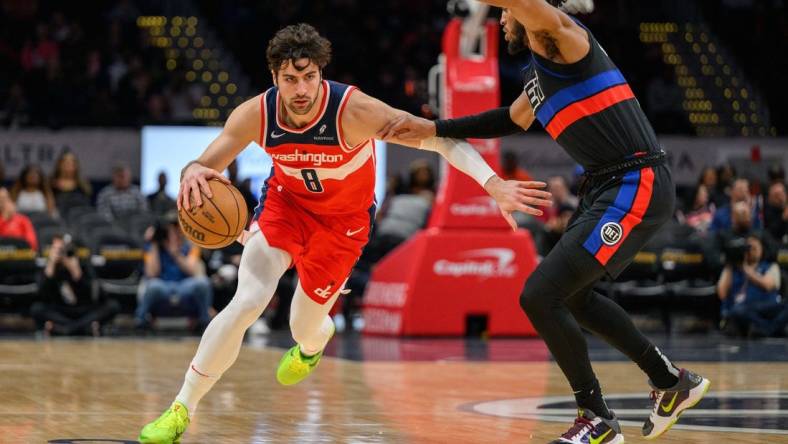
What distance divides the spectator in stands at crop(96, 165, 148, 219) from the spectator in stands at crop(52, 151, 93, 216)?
1.14 feet

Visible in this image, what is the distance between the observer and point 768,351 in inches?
457

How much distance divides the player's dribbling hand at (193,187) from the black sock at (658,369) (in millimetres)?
1917

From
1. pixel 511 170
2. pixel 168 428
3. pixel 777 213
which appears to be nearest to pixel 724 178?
pixel 777 213

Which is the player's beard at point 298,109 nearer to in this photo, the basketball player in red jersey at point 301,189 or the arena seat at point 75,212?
the basketball player in red jersey at point 301,189

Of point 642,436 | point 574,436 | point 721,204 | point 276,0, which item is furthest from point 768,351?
point 276,0

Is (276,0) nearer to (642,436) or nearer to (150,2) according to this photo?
(150,2)

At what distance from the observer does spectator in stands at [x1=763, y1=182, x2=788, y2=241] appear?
1484cm

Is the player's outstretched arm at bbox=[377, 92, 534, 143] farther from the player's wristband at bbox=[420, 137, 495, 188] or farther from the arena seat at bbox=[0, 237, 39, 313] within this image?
the arena seat at bbox=[0, 237, 39, 313]

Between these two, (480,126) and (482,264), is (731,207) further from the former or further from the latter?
(480,126)

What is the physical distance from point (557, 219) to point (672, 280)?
2266 millimetres

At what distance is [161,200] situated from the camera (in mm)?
15898

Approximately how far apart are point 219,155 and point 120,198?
10755 millimetres

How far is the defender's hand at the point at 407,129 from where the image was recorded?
5785 millimetres

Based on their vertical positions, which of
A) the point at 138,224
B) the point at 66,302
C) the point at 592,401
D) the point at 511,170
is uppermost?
the point at 511,170
